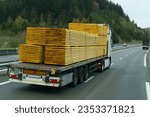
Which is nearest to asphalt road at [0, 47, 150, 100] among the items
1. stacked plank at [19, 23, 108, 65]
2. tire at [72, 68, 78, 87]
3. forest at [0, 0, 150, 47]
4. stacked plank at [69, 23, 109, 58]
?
tire at [72, 68, 78, 87]

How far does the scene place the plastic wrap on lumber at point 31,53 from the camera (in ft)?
45.0

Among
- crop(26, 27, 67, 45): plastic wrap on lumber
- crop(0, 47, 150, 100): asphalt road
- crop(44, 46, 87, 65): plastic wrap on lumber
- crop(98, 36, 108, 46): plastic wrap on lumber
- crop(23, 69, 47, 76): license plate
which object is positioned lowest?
crop(0, 47, 150, 100): asphalt road

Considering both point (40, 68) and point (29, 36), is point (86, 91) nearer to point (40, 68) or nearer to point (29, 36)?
point (40, 68)

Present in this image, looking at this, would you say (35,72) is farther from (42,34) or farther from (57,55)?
(42,34)

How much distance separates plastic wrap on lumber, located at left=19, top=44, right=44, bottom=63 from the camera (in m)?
13.7

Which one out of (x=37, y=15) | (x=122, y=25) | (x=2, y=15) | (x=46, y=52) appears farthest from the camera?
(x=122, y=25)

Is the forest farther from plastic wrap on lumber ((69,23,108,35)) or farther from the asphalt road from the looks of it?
the asphalt road

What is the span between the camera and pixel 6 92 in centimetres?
1284

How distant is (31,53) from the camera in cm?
1386

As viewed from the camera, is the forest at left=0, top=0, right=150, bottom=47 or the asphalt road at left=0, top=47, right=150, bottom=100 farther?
the forest at left=0, top=0, right=150, bottom=47

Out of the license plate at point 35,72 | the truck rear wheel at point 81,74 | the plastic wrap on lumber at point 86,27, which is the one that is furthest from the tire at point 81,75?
the plastic wrap on lumber at point 86,27

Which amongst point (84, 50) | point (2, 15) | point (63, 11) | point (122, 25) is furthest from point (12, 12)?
point (84, 50)

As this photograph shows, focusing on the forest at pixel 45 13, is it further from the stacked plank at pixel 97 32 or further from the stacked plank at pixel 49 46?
the stacked plank at pixel 49 46

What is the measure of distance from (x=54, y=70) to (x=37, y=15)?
12023 cm
